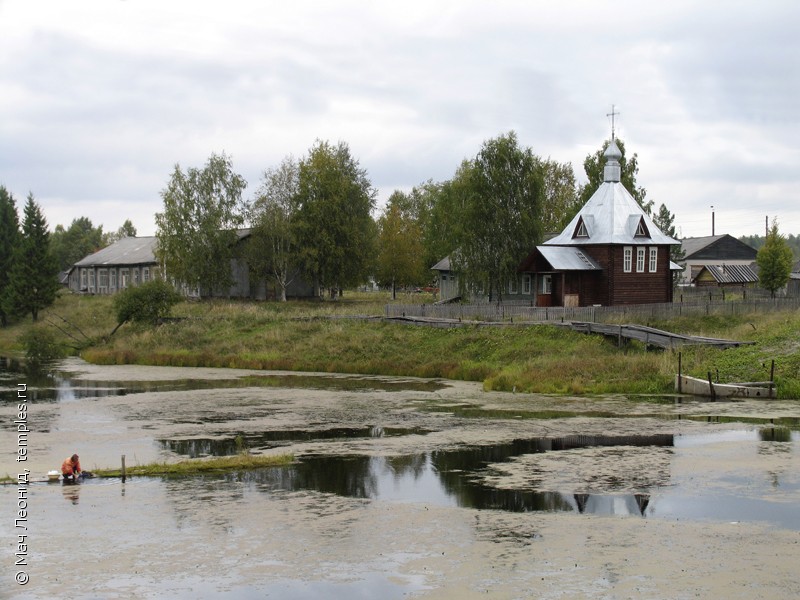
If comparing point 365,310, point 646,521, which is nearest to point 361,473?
point 646,521

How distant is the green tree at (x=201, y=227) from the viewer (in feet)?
220

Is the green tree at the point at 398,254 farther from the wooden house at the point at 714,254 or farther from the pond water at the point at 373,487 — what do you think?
the pond water at the point at 373,487

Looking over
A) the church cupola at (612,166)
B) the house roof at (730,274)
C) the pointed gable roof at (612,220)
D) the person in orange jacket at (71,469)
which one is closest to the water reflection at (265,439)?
the person in orange jacket at (71,469)

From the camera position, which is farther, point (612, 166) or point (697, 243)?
point (697, 243)

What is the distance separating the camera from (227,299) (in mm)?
69562

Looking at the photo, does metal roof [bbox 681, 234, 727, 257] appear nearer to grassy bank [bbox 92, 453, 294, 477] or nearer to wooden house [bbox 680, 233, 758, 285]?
wooden house [bbox 680, 233, 758, 285]

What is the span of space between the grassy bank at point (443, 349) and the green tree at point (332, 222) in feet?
13.1

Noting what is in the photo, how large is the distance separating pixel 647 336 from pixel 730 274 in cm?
4361

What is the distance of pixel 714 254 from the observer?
85.9 m

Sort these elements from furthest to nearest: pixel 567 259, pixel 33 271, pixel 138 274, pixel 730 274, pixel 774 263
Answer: pixel 138 274
pixel 730 274
pixel 33 271
pixel 774 263
pixel 567 259

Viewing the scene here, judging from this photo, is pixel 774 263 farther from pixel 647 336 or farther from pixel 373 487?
pixel 373 487

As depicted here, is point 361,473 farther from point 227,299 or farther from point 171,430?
point 227,299

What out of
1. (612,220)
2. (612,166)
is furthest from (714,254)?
(612,220)

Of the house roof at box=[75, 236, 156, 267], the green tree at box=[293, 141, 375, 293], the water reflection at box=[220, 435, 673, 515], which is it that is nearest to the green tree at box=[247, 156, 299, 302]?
the green tree at box=[293, 141, 375, 293]
